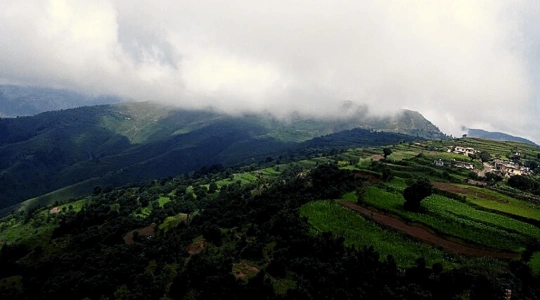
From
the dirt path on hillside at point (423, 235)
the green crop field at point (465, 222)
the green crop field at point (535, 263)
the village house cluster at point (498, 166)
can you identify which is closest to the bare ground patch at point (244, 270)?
the dirt path on hillside at point (423, 235)

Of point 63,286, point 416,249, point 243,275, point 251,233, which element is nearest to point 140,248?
point 63,286

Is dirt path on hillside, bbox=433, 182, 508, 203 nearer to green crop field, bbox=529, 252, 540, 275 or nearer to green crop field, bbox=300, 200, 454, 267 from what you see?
green crop field, bbox=529, 252, 540, 275

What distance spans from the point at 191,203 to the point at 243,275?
71441 millimetres

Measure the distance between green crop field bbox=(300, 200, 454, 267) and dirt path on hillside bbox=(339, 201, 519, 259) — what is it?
1.48 m

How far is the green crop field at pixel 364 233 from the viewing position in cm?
5725

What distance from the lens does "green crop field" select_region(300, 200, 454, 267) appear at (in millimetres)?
57250

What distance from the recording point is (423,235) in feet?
208

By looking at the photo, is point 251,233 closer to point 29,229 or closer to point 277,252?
point 277,252

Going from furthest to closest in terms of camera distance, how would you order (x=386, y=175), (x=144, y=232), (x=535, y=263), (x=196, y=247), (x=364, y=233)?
(x=144, y=232) → (x=386, y=175) → (x=196, y=247) → (x=364, y=233) → (x=535, y=263)

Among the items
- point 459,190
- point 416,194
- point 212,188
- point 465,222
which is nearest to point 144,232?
point 212,188

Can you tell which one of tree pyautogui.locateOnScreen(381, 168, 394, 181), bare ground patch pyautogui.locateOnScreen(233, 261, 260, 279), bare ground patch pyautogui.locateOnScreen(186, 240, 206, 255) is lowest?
bare ground patch pyautogui.locateOnScreen(186, 240, 206, 255)

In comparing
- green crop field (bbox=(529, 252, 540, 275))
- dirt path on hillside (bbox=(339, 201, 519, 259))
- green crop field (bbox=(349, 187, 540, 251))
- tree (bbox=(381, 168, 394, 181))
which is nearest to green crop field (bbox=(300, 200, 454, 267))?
dirt path on hillside (bbox=(339, 201, 519, 259))

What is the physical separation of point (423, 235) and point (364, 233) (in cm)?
913

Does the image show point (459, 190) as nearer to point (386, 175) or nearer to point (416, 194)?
point (386, 175)
